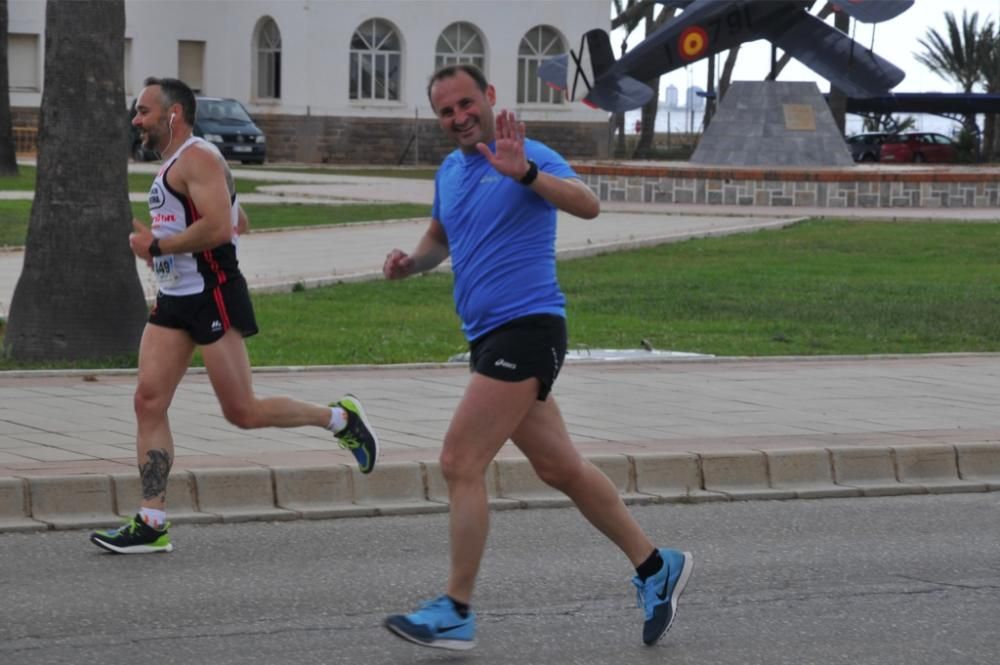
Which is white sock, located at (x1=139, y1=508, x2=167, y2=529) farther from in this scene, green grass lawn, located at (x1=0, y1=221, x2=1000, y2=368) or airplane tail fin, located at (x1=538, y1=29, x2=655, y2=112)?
airplane tail fin, located at (x1=538, y1=29, x2=655, y2=112)

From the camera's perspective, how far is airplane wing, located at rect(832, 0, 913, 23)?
99.6 ft

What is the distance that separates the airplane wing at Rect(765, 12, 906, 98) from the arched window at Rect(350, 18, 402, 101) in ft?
63.0

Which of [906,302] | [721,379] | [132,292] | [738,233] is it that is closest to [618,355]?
[721,379]

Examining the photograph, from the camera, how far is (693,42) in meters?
33.0

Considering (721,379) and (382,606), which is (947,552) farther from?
(721,379)

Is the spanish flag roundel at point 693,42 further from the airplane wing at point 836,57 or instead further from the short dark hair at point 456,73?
the short dark hair at point 456,73

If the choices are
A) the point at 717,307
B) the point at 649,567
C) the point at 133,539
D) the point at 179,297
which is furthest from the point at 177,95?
the point at 717,307

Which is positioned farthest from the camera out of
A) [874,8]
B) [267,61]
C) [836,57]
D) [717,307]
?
[267,61]

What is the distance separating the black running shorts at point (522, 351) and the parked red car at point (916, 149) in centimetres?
5365

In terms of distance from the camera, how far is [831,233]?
25078mm

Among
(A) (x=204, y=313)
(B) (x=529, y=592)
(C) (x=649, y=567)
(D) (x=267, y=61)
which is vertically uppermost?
(D) (x=267, y=61)

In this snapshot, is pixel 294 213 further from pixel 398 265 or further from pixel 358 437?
pixel 398 265

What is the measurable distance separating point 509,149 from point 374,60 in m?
45.6

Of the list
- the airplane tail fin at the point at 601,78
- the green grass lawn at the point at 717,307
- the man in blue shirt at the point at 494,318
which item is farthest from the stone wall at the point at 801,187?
the man in blue shirt at the point at 494,318
